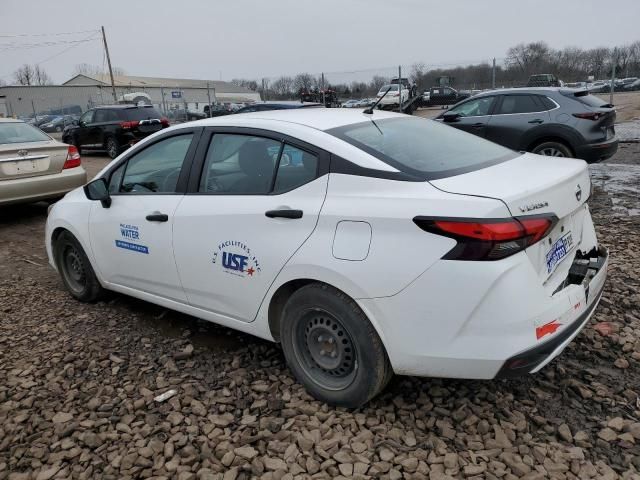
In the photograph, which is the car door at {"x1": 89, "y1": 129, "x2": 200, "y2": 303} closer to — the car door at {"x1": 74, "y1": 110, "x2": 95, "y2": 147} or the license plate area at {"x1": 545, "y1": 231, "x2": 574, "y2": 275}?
the license plate area at {"x1": 545, "y1": 231, "x2": 574, "y2": 275}

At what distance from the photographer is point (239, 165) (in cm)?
309

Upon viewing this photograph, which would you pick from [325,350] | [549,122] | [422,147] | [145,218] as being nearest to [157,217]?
[145,218]

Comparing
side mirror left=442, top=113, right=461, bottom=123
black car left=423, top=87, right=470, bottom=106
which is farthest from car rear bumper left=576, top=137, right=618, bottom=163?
black car left=423, top=87, right=470, bottom=106

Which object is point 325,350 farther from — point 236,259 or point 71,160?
point 71,160

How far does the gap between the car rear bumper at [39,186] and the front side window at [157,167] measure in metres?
3.91

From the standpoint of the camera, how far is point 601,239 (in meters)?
5.23

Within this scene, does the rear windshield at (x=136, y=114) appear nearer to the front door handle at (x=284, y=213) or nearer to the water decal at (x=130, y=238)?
the water decal at (x=130, y=238)

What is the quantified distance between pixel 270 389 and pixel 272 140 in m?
1.42

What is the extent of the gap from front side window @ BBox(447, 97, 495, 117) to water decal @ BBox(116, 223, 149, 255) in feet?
23.0

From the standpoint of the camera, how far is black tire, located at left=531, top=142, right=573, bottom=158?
25.6 feet

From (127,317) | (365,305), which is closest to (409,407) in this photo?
(365,305)

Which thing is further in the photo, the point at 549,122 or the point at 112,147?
the point at 112,147

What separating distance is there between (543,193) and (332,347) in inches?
49.7

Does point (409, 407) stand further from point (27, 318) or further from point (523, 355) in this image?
point (27, 318)
